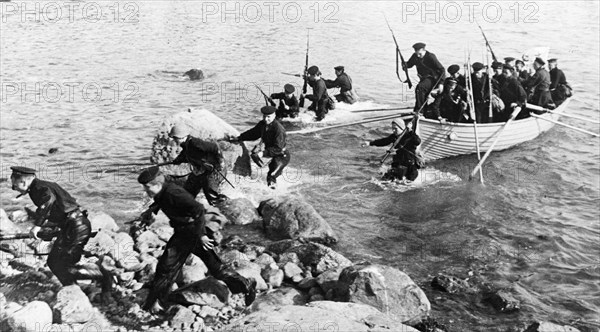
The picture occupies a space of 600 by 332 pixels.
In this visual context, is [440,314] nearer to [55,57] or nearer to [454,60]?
[454,60]

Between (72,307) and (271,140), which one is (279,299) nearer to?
(72,307)

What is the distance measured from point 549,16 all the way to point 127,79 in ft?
91.4

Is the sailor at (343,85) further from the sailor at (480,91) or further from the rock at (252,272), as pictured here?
the rock at (252,272)

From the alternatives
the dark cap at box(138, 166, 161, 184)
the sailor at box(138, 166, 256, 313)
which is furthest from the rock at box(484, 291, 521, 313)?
the dark cap at box(138, 166, 161, 184)

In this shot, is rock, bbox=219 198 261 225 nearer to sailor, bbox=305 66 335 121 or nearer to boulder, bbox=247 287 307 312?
boulder, bbox=247 287 307 312

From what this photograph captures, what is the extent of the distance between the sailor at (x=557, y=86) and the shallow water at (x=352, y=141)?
137 cm

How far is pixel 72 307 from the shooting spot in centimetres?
679

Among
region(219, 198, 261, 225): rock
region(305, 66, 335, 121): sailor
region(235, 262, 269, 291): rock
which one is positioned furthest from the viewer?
region(305, 66, 335, 121): sailor

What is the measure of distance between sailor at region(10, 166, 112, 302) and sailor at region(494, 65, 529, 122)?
11.8 m

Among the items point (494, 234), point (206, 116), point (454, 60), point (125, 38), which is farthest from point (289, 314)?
point (125, 38)

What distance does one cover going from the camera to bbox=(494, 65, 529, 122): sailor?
15.1 meters

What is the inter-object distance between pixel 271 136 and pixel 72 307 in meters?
6.17

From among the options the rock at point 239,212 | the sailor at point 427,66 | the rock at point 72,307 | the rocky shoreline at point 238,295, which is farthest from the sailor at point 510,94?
the rock at point 72,307

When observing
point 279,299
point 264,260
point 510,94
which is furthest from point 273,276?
point 510,94
